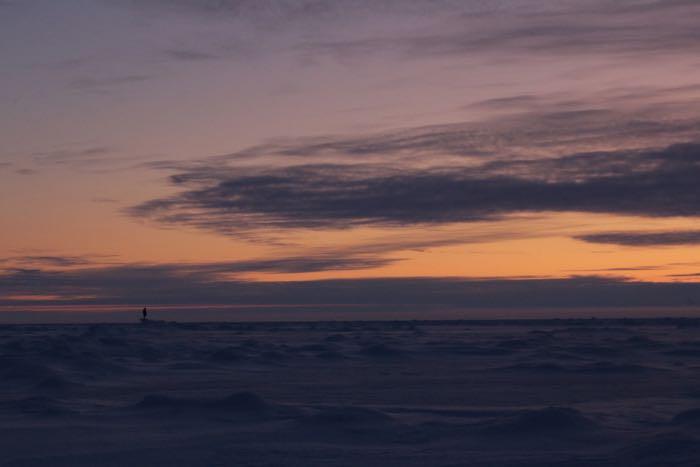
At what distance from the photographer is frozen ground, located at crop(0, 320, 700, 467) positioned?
39.0 feet

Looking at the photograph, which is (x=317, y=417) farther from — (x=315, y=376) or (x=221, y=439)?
(x=315, y=376)

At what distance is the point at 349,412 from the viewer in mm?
14555

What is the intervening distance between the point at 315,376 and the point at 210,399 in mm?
7425

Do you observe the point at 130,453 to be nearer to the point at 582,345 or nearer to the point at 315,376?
the point at 315,376

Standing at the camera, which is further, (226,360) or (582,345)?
(582,345)

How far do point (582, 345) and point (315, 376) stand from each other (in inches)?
631

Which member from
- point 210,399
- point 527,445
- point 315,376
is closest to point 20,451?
point 210,399

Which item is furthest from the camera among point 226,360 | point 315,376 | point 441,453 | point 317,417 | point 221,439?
point 226,360

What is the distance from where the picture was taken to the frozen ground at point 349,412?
11.9 meters

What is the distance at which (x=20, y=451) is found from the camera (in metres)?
12.3

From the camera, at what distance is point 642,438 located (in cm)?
1273

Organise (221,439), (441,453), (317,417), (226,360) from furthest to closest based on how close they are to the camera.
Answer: (226,360) → (317,417) → (221,439) → (441,453)

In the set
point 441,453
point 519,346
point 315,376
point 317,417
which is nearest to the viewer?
point 441,453

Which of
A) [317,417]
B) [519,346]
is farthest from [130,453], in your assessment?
[519,346]
